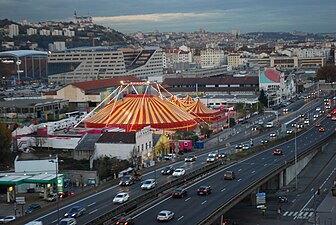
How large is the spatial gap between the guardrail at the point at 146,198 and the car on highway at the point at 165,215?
136 centimetres

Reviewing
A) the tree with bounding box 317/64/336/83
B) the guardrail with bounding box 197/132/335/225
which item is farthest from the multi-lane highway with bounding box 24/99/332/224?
the tree with bounding box 317/64/336/83

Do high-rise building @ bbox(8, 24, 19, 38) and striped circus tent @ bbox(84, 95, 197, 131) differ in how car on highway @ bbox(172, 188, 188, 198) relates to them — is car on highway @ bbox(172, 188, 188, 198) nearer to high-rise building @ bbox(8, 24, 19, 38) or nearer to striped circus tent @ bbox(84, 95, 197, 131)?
striped circus tent @ bbox(84, 95, 197, 131)

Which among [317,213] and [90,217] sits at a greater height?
[90,217]

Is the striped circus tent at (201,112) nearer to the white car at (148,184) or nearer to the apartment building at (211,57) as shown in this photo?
the white car at (148,184)

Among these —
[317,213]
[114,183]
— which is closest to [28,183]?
[114,183]

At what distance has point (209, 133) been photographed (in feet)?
137

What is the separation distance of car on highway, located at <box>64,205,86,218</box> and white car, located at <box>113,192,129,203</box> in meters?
1.36

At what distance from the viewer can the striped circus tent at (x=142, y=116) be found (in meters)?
39.4

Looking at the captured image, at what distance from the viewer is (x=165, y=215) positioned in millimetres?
17531

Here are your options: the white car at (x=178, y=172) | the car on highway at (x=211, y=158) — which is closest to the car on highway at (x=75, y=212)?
the white car at (x=178, y=172)

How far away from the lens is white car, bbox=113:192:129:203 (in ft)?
64.6

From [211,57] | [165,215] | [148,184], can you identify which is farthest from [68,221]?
[211,57]

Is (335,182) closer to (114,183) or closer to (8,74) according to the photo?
(114,183)

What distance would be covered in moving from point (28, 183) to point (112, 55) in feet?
231
